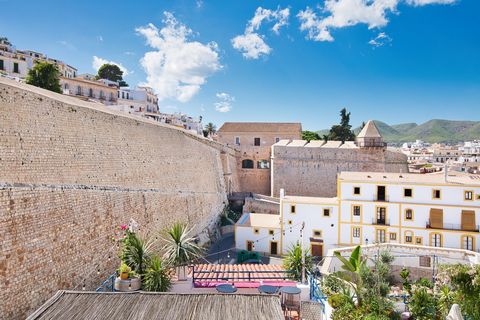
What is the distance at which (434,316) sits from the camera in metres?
9.97

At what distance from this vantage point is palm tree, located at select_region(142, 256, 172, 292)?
10062 mm

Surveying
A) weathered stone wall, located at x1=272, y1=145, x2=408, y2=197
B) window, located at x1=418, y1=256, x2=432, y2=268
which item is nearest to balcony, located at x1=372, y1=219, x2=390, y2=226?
window, located at x1=418, y1=256, x2=432, y2=268

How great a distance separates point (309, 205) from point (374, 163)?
47.7 feet

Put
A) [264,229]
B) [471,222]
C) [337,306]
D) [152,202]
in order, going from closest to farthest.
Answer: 1. [337,306]
2. [152,202]
3. [471,222]
4. [264,229]

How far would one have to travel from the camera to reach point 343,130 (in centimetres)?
4566

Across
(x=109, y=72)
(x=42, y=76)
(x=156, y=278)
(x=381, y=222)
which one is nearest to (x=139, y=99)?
(x=109, y=72)

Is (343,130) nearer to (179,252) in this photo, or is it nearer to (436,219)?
(436,219)

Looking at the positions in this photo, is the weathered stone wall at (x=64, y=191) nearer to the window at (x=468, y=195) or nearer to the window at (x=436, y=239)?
the window at (x=436, y=239)

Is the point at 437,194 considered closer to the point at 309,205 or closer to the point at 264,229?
the point at 309,205

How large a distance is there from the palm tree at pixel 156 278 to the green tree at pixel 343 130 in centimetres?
3856

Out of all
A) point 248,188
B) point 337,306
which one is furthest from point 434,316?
point 248,188

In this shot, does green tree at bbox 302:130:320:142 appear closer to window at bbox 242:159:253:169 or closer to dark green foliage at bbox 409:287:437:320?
window at bbox 242:159:253:169

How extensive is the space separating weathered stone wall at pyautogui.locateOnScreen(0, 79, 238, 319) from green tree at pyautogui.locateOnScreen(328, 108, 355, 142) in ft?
105

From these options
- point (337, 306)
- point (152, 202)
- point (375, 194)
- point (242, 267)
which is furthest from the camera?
point (375, 194)
